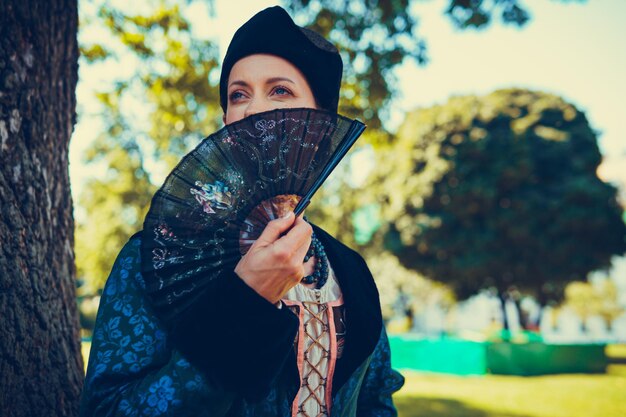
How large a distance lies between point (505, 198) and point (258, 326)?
1935 cm

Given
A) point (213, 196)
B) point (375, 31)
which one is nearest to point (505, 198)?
point (375, 31)

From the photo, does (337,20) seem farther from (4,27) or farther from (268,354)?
(268,354)

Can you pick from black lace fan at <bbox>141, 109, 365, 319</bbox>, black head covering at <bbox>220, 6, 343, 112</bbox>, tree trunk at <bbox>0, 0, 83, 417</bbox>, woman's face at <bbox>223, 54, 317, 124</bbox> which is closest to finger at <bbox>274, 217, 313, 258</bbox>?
black lace fan at <bbox>141, 109, 365, 319</bbox>

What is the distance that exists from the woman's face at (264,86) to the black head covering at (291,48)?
0.11ft

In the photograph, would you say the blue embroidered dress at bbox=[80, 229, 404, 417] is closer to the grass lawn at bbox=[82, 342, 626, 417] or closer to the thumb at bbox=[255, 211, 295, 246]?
the thumb at bbox=[255, 211, 295, 246]

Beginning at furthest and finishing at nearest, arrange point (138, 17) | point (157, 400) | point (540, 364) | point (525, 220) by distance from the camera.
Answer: point (525, 220) < point (540, 364) < point (138, 17) < point (157, 400)

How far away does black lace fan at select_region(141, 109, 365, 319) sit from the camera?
4.03 ft

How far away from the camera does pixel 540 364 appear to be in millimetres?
14125

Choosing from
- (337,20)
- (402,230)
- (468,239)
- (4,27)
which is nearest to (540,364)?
(468,239)

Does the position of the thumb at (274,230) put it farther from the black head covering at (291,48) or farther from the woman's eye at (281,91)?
the black head covering at (291,48)

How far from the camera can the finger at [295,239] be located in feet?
3.72

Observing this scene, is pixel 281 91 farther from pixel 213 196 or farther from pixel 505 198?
pixel 505 198

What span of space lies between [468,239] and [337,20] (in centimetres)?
1492

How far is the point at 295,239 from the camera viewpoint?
1155 mm
